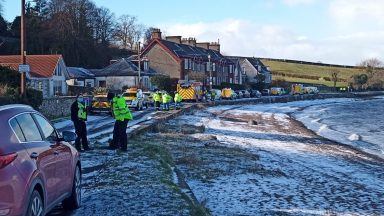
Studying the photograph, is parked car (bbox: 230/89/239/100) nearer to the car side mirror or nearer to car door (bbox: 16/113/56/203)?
the car side mirror

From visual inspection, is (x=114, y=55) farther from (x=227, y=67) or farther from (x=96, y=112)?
(x=96, y=112)

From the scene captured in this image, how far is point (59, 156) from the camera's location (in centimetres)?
778

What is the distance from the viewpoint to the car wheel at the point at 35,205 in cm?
618

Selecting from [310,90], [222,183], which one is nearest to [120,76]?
[310,90]

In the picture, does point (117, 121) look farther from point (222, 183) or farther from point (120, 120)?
point (222, 183)

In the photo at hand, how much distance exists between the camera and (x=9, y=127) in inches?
243

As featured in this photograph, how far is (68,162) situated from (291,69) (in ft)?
486

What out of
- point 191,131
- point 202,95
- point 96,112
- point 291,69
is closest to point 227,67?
point 202,95

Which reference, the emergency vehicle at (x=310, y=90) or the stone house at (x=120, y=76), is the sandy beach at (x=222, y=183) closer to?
the stone house at (x=120, y=76)

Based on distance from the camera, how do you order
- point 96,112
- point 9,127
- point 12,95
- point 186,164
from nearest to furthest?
point 9,127
point 186,164
point 12,95
point 96,112

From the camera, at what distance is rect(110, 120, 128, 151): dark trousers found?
641 inches

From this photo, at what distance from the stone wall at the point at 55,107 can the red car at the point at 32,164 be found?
24.5m

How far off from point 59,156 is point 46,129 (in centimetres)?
42

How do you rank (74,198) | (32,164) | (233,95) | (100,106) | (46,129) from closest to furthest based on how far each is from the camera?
1. (32,164)
2. (46,129)
3. (74,198)
4. (100,106)
5. (233,95)
